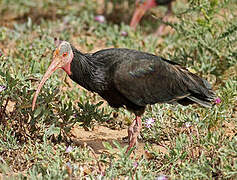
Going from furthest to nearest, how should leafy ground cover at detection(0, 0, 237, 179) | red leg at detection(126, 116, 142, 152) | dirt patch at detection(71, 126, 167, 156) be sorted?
dirt patch at detection(71, 126, 167, 156), red leg at detection(126, 116, 142, 152), leafy ground cover at detection(0, 0, 237, 179)

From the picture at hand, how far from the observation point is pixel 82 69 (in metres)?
4.64

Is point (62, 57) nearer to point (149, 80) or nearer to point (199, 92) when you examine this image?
point (149, 80)

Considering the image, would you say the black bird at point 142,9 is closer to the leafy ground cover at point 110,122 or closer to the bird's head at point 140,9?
the bird's head at point 140,9

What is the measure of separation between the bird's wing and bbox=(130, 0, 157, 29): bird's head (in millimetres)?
3695

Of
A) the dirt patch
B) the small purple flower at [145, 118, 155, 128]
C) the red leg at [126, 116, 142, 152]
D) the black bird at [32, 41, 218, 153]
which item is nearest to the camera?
the black bird at [32, 41, 218, 153]

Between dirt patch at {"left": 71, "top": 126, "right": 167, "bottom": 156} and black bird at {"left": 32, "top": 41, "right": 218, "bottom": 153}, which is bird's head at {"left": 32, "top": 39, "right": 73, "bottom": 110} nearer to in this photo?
black bird at {"left": 32, "top": 41, "right": 218, "bottom": 153}

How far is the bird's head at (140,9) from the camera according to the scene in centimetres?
863

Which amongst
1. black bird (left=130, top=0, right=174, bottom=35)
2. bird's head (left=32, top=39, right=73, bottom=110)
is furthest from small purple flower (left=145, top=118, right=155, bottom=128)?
black bird (left=130, top=0, right=174, bottom=35)

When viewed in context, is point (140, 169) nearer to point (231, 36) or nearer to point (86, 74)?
point (86, 74)

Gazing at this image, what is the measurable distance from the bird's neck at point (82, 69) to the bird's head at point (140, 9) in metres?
4.03

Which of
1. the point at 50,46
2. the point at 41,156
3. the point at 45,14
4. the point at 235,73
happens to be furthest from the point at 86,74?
the point at 45,14

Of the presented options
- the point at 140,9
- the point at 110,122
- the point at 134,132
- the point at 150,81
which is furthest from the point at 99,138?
the point at 140,9

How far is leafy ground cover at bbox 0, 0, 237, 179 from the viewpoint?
416 centimetres

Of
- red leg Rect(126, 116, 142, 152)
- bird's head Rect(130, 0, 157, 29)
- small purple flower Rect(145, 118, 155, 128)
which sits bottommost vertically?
red leg Rect(126, 116, 142, 152)
